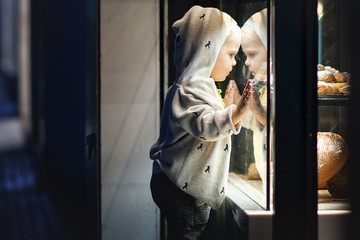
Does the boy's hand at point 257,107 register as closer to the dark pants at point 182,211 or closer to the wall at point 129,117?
the dark pants at point 182,211

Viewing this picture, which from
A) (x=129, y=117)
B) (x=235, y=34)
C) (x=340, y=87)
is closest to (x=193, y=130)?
(x=235, y=34)

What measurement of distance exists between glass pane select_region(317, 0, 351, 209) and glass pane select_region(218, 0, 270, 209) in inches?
11.9

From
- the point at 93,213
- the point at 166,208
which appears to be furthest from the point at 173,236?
the point at 93,213

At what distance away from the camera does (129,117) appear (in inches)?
128

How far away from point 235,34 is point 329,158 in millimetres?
684

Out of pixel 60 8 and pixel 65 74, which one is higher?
pixel 60 8

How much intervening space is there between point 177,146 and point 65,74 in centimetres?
426

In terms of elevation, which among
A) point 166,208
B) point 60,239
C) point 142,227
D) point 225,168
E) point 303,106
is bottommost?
point 60,239

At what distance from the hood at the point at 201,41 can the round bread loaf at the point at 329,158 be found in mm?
617

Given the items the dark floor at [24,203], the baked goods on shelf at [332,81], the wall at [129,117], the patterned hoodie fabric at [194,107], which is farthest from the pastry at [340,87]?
the dark floor at [24,203]

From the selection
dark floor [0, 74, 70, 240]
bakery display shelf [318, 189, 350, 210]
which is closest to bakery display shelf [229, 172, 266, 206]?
bakery display shelf [318, 189, 350, 210]

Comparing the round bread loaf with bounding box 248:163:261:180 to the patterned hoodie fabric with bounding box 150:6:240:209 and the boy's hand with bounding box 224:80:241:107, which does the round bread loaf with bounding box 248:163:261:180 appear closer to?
the patterned hoodie fabric with bounding box 150:6:240:209

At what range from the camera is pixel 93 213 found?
295cm

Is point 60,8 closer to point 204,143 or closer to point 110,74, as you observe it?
point 110,74
